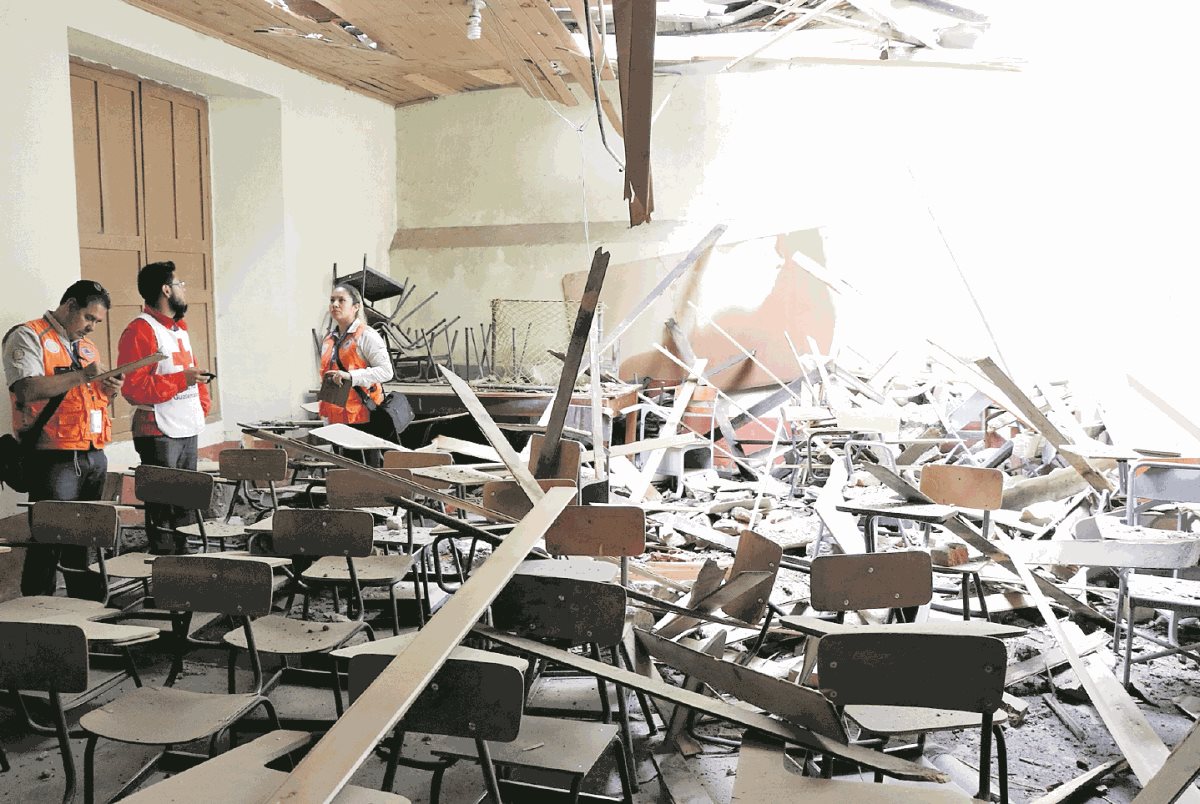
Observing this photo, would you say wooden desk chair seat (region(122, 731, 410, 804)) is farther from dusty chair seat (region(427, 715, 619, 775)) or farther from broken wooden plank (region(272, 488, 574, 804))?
dusty chair seat (region(427, 715, 619, 775))

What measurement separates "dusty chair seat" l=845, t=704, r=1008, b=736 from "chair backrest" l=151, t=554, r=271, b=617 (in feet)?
5.78

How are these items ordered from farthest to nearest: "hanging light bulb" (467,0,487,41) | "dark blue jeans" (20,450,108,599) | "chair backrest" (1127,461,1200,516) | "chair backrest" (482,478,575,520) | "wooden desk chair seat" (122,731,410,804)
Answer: "hanging light bulb" (467,0,487,41)
"chair backrest" (1127,461,1200,516)
"dark blue jeans" (20,450,108,599)
"chair backrest" (482,478,575,520)
"wooden desk chair seat" (122,731,410,804)

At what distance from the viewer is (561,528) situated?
3.54 m

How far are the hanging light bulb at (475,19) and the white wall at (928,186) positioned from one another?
298 cm

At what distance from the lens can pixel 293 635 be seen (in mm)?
3236

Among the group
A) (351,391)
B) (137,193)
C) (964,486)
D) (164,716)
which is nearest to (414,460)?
(351,391)

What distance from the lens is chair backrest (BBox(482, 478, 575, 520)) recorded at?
3895mm

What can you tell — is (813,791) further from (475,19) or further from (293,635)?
(475,19)

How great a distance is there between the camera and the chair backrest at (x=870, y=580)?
3.04 meters

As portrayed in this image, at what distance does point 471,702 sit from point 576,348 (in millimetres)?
1937

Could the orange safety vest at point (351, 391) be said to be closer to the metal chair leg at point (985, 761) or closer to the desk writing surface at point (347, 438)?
the desk writing surface at point (347, 438)

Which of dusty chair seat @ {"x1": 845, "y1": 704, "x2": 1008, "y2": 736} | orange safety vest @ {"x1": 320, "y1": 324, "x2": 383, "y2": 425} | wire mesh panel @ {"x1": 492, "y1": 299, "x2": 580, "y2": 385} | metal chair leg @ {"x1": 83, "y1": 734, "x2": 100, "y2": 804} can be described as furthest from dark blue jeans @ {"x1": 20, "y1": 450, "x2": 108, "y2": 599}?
wire mesh panel @ {"x1": 492, "y1": 299, "x2": 580, "y2": 385}

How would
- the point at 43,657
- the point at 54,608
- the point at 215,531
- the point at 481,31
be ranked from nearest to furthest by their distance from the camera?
the point at 43,657, the point at 54,608, the point at 215,531, the point at 481,31

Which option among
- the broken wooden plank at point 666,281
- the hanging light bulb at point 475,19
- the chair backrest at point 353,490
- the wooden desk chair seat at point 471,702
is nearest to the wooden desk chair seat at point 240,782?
the wooden desk chair seat at point 471,702
